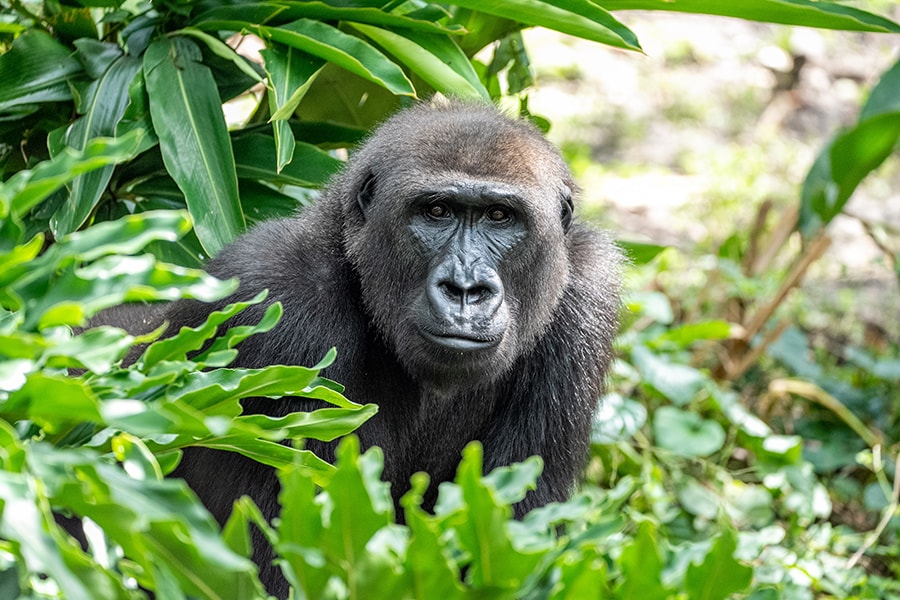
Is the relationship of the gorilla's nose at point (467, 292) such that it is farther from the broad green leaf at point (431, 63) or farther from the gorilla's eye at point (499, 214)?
the broad green leaf at point (431, 63)

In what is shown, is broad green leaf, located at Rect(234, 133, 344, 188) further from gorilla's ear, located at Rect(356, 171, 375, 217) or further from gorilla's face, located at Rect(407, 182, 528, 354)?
gorilla's face, located at Rect(407, 182, 528, 354)

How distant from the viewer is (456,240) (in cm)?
359

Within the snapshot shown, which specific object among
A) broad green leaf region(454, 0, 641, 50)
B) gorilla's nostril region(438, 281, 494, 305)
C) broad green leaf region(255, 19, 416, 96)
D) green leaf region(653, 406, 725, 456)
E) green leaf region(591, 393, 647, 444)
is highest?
broad green leaf region(454, 0, 641, 50)

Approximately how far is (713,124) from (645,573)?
31.4 ft

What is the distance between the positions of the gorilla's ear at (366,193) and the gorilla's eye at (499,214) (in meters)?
0.43

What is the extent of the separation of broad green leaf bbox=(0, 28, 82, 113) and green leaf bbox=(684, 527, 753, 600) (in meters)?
3.06

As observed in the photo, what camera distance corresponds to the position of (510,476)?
6.94 ft

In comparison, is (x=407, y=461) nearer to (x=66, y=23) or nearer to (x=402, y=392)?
(x=402, y=392)

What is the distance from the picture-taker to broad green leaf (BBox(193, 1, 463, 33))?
4.17m

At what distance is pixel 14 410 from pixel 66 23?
2674mm

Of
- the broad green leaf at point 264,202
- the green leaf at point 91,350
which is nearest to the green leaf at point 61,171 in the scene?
the green leaf at point 91,350

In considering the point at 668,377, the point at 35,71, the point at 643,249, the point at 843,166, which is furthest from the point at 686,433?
the point at 35,71

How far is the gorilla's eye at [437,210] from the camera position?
12.1 ft

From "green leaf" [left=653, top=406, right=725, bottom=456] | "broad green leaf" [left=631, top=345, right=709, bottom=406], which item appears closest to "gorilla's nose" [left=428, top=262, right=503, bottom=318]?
"green leaf" [left=653, top=406, right=725, bottom=456]
